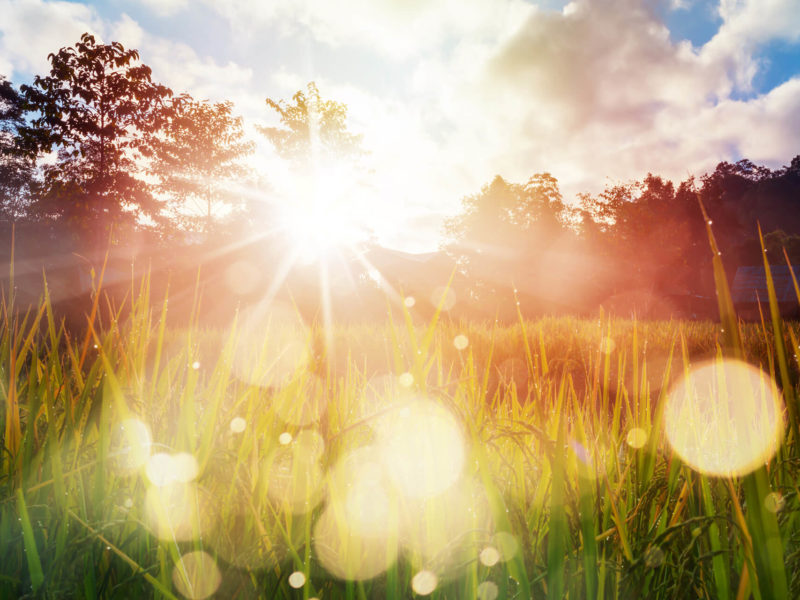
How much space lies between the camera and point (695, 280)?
1532 inches

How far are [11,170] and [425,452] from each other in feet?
124

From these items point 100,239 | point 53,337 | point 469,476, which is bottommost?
point 469,476

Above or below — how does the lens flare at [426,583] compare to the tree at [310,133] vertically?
below

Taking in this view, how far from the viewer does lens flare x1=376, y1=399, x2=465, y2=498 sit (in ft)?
2.68

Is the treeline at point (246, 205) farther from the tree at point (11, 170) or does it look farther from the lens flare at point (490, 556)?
the lens flare at point (490, 556)

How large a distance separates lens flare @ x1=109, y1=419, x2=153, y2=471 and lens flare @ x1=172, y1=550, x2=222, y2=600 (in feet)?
0.69

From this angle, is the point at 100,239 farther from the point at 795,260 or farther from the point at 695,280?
the point at 695,280

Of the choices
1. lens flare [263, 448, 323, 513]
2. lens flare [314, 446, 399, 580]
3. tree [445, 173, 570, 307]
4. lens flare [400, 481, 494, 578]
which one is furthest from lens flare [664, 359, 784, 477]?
tree [445, 173, 570, 307]

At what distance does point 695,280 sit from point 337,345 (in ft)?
137

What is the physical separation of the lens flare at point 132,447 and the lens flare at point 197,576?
0.21 meters

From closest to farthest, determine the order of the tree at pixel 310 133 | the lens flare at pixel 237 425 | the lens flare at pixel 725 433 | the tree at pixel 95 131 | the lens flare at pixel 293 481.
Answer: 1. the lens flare at pixel 725 433
2. the lens flare at pixel 293 481
3. the lens flare at pixel 237 425
4. the tree at pixel 95 131
5. the tree at pixel 310 133

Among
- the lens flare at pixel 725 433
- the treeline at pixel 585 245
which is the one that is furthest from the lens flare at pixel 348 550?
the treeline at pixel 585 245

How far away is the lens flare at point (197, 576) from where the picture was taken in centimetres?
90

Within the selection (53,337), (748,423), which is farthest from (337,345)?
(748,423)
